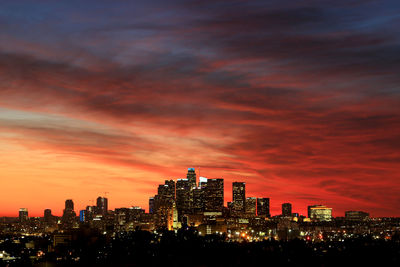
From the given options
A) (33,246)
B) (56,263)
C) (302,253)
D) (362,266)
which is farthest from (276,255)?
(33,246)

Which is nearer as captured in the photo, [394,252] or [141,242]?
[394,252]

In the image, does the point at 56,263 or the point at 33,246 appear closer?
the point at 56,263

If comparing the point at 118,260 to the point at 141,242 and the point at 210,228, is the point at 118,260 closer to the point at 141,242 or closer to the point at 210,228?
the point at 141,242

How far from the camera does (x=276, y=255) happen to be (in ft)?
265

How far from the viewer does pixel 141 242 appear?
95.4m

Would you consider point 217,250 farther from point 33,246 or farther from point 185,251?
point 33,246

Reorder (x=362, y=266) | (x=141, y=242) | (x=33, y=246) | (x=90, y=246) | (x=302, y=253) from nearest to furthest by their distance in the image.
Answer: (x=362, y=266) → (x=302, y=253) → (x=141, y=242) → (x=90, y=246) → (x=33, y=246)

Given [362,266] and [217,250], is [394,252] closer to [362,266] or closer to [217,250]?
[362,266]

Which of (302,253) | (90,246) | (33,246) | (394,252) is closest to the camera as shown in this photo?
(394,252)

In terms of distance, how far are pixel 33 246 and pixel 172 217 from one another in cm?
6772

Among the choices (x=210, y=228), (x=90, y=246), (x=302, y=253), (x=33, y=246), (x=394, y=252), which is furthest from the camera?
(x=210, y=228)

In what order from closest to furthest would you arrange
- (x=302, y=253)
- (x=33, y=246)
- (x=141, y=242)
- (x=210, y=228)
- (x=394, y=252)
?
(x=394, y=252)
(x=302, y=253)
(x=141, y=242)
(x=33, y=246)
(x=210, y=228)

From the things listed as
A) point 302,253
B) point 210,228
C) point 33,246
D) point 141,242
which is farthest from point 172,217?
point 302,253

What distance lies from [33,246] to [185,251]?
6307 centimetres
